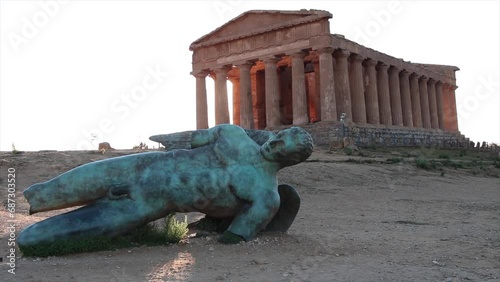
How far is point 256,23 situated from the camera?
32.8m

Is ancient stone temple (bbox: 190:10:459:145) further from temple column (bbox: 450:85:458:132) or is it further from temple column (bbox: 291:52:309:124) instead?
temple column (bbox: 450:85:458:132)

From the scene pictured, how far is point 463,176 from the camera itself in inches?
781

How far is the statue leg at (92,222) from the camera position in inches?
202

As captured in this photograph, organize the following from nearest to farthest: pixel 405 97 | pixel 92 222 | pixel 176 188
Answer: pixel 92 222
pixel 176 188
pixel 405 97

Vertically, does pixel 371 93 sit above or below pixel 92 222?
above

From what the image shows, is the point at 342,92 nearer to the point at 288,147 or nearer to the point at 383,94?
the point at 383,94

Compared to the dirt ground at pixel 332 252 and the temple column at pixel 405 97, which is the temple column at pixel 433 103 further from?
the dirt ground at pixel 332 252

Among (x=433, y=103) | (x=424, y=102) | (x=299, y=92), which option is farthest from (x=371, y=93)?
(x=433, y=103)

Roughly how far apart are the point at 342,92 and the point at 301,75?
10.0 ft

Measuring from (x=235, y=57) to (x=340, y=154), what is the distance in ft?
44.2

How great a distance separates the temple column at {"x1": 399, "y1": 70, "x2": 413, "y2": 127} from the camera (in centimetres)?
3841

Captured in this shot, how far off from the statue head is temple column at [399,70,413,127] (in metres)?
34.3

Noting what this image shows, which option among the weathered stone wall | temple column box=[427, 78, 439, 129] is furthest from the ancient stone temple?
temple column box=[427, 78, 439, 129]

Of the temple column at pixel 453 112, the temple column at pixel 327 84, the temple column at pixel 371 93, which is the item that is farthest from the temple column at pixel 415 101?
the temple column at pixel 327 84
